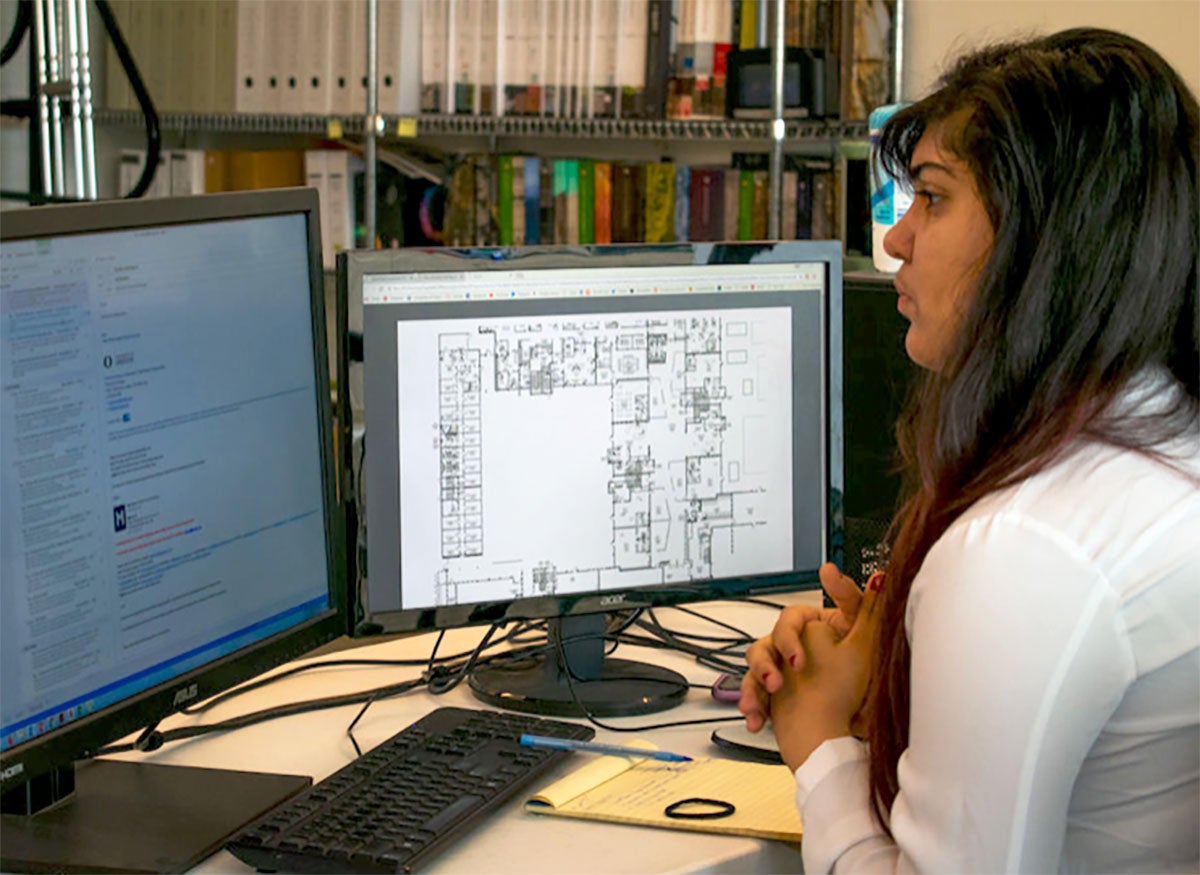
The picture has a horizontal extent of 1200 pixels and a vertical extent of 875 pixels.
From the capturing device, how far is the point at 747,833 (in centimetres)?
114

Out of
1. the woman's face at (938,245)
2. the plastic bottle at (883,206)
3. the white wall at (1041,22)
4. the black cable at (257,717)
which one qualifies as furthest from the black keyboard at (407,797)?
the white wall at (1041,22)

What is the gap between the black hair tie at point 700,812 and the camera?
1.16m

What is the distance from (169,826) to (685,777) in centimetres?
40

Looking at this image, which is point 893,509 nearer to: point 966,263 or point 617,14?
point 966,263

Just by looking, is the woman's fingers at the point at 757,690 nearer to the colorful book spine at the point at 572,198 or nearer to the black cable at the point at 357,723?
the black cable at the point at 357,723

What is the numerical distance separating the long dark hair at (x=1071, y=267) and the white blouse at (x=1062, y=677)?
0.04 m

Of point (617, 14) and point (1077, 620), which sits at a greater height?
point (617, 14)

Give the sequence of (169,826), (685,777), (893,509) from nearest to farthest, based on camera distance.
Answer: (169,826)
(685,777)
(893,509)

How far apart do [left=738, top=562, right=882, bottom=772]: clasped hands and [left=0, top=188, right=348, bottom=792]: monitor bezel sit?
1.17ft

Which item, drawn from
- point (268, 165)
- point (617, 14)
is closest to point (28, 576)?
point (617, 14)

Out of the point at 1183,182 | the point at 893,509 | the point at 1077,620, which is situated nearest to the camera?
the point at 1077,620

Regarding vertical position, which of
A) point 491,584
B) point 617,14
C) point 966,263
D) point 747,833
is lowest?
point 747,833

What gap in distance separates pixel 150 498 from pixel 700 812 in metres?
0.46

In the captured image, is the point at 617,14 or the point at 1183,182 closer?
the point at 1183,182
